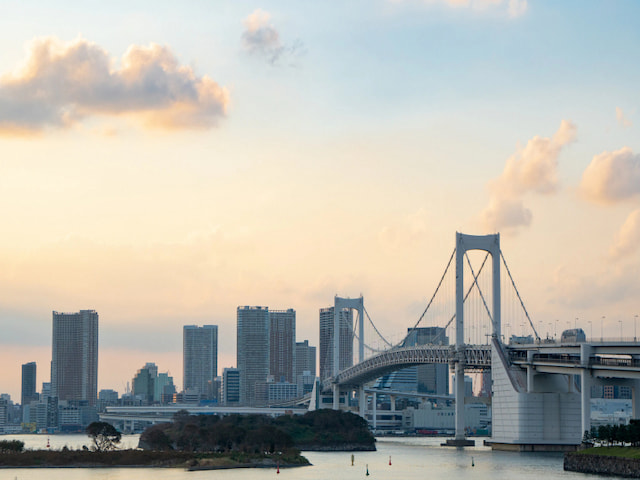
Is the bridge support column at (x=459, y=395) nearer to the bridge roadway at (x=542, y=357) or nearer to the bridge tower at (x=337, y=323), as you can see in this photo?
the bridge roadway at (x=542, y=357)

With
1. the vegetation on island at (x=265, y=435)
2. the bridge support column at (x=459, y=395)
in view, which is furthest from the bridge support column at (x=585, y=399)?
the bridge support column at (x=459, y=395)

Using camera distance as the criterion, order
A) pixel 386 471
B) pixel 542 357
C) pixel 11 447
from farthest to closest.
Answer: pixel 542 357 → pixel 11 447 → pixel 386 471

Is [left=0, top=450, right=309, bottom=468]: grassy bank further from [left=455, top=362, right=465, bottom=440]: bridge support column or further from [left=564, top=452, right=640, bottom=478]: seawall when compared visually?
[left=455, top=362, right=465, bottom=440]: bridge support column

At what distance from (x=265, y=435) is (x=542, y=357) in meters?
23.7

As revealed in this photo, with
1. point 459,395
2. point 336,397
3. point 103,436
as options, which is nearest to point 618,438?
point 459,395

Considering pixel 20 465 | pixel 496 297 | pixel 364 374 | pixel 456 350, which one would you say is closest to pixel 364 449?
pixel 456 350

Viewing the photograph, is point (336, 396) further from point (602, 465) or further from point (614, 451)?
point (602, 465)

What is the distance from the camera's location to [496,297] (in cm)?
10669

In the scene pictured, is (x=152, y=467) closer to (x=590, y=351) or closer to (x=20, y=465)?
(x=20, y=465)

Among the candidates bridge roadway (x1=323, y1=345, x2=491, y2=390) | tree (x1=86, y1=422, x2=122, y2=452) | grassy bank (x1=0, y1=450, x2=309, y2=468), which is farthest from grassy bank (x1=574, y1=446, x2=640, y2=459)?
tree (x1=86, y1=422, x2=122, y2=452)

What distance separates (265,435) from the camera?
3494 inches

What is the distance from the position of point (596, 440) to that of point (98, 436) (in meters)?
38.9

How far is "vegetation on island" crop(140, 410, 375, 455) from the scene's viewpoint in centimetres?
8838

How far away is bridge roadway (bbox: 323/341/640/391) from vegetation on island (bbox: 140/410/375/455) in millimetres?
10391
